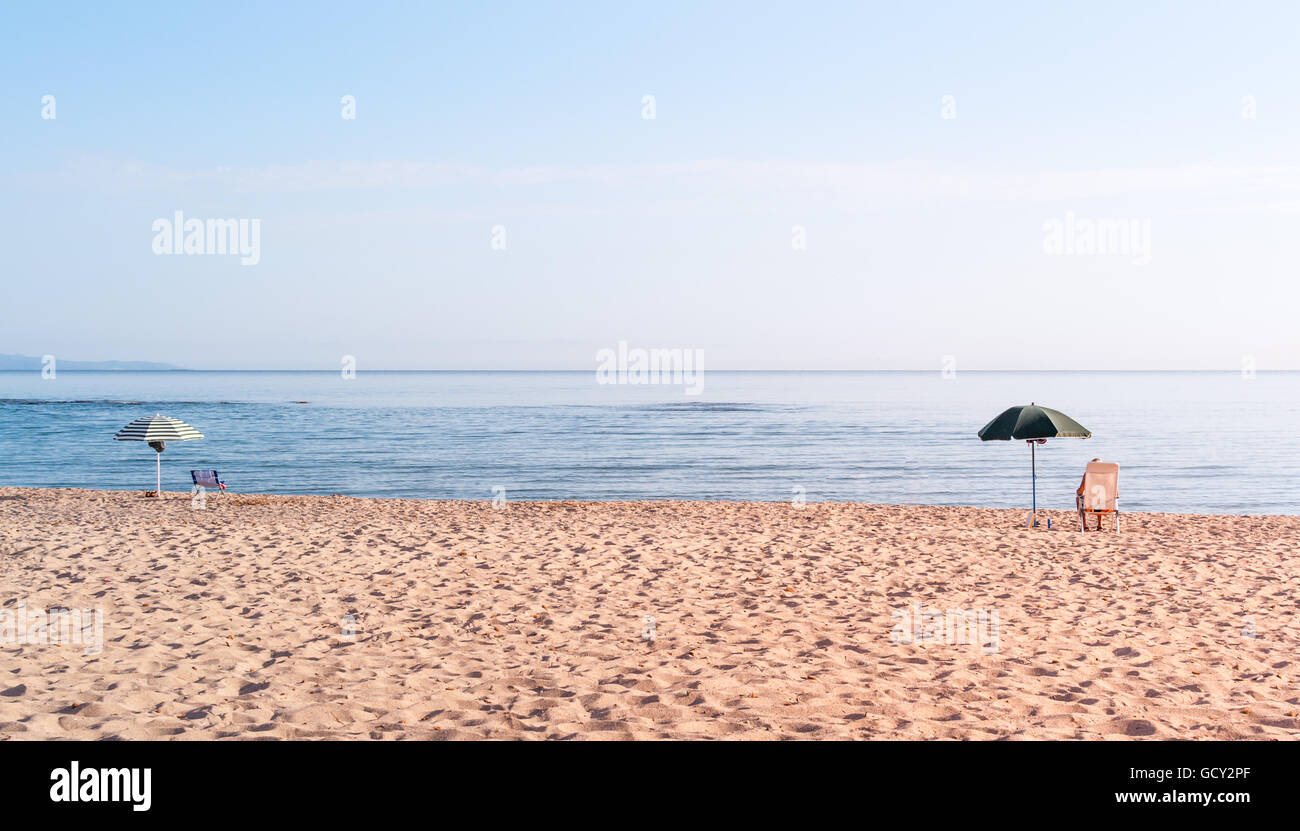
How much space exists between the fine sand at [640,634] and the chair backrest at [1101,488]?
0.70 metres

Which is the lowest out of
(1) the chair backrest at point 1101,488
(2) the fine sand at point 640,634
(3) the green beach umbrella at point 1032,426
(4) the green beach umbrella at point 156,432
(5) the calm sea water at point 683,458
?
(5) the calm sea water at point 683,458

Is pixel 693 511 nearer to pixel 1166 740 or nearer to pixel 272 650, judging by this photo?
pixel 272 650

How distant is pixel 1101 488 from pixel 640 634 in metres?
10.0

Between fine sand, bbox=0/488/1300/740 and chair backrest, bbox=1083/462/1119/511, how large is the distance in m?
0.70

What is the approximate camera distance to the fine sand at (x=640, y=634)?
5.10 m

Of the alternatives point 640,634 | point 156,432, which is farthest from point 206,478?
point 640,634

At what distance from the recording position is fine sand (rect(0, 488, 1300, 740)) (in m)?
5.10

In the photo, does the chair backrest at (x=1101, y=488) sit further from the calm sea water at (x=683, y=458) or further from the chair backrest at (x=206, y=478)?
the chair backrest at (x=206, y=478)

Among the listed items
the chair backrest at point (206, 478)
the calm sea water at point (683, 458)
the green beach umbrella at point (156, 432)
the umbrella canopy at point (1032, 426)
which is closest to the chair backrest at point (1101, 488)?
the umbrella canopy at point (1032, 426)

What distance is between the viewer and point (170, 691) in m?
5.54

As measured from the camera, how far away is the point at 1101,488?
13.8 meters
